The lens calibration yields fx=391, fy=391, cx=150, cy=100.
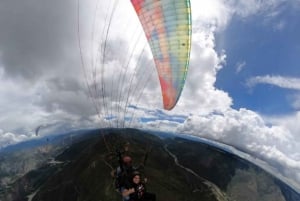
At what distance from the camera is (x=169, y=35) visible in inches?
934

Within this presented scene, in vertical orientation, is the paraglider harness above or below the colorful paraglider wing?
below

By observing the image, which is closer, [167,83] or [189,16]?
[189,16]

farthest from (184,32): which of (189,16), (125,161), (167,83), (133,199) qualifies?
(133,199)

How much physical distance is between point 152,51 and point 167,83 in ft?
9.25

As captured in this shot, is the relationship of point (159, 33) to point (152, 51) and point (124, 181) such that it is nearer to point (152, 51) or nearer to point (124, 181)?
point (152, 51)

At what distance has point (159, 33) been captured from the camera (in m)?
24.3

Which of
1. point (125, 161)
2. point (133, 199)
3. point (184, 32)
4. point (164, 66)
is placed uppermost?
point (184, 32)

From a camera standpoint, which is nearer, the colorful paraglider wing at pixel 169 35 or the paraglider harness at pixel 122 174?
the colorful paraglider wing at pixel 169 35

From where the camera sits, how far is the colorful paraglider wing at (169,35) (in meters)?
22.2

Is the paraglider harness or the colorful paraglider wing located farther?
the paraglider harness

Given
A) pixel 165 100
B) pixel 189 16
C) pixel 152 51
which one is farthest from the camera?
pixel 165 100

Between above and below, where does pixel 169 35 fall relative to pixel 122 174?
above

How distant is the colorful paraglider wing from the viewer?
72.9 ft

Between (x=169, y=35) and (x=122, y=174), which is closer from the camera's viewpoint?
(x=122, y=174)
